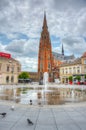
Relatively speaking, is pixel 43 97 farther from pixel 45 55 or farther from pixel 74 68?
pixel 45 55

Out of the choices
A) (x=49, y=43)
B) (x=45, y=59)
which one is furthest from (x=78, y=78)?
(x=49, y=43)

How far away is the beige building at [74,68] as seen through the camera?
75175mm

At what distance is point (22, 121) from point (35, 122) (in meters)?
0.76

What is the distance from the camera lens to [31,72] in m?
161

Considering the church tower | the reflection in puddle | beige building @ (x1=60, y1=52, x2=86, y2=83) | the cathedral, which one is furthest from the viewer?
the church tower

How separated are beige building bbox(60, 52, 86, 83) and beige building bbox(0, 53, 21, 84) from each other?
2705cm

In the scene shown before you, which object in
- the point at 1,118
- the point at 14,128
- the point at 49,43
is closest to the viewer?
the point at 14,128

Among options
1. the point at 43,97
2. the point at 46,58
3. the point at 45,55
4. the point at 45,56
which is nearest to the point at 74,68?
the point at 46,58

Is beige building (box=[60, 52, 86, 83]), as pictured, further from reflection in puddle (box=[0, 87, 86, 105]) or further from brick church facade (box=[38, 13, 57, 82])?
reflection in puddle (box=[0, 87, 86, 105])

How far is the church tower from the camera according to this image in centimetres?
12694

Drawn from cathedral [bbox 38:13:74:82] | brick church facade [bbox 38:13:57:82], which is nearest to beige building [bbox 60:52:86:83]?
cathedral [bbox 38:13:74:82]

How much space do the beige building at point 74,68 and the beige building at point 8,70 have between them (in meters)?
27.1

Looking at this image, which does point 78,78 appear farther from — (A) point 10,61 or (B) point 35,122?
(B) point 35,122

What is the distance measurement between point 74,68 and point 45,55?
166 ft
